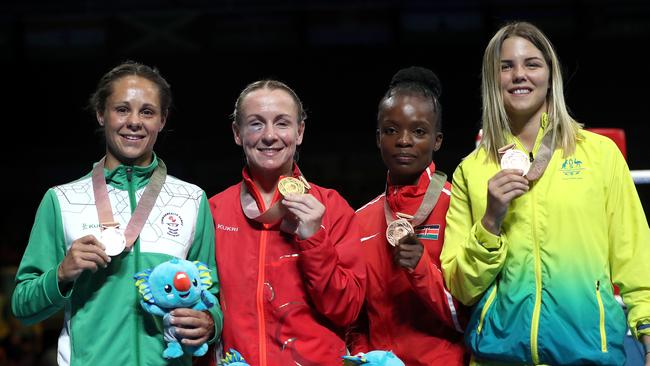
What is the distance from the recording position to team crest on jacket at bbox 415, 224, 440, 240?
2783mm

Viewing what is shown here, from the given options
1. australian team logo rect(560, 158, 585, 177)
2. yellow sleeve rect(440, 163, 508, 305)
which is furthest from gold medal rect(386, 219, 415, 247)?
australian team logo rect(560, 158, 585, 177)

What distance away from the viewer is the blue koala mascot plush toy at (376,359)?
8.16ft

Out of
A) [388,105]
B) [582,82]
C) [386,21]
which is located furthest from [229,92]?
[388,105]

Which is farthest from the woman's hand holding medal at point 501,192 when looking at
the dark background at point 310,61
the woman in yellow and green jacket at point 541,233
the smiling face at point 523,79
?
the dark background at point 310,61

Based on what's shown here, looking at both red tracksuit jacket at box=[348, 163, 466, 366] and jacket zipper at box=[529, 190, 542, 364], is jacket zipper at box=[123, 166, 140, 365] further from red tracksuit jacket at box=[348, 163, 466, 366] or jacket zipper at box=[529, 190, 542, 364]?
jacket zipper at box=[529, 190, 542, 364]

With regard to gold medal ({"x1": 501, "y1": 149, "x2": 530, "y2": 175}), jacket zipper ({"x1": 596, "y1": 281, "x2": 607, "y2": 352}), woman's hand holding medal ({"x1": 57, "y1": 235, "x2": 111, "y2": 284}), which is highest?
gold medal ({"x1": 501, "y1": 149, "x2": 530, "y2": 175})

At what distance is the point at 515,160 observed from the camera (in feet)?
8.16

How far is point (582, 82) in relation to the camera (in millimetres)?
7570

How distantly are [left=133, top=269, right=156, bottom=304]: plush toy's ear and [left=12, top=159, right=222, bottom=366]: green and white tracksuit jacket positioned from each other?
0.24 feet

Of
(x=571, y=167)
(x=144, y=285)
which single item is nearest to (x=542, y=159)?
(x=571, y=167)

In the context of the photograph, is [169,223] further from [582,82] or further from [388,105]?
[582,82]

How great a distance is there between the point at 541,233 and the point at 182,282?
1.02 m

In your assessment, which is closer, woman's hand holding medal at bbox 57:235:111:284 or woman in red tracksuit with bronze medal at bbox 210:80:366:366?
woman's hand holding medal at bbox 57:235:111:284

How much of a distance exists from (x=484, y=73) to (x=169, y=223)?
3.49 ft
